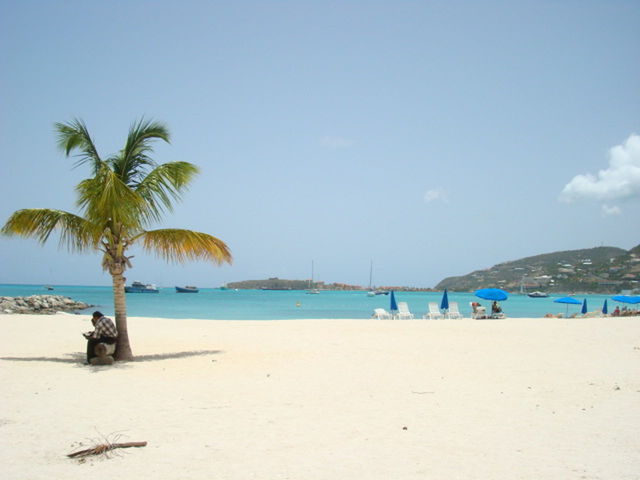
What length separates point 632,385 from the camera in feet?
29.1

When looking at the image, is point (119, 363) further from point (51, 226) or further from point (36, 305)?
point (36, 305)

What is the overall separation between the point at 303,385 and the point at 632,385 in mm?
5477

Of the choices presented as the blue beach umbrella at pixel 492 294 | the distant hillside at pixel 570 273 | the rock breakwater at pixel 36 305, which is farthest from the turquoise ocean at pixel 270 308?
the blue beach umbrella at pixel 492 294

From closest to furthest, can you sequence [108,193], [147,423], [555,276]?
[147,423]
[108,193]
[555,276]

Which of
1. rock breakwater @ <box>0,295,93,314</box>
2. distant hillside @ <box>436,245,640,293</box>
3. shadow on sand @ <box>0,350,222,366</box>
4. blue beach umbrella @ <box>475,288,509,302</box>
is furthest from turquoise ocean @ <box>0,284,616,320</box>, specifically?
shadow on sand @ <box>0,350,222,366</box>

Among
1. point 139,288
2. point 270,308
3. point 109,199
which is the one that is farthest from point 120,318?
point 139,288

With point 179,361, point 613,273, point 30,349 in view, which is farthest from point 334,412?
point 613,273

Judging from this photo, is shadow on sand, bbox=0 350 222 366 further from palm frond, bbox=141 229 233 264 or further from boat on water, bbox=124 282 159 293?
boat on water, bbox=124 282 159 293

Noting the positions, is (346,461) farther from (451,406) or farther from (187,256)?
(187,256)

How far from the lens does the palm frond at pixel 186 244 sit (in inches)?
440

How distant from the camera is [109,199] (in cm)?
1002

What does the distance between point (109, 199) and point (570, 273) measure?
140 metres

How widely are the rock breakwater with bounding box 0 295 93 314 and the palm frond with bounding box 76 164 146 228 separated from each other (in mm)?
30840

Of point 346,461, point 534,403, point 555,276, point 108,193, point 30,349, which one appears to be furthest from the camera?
point 555,276
